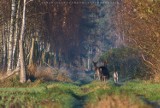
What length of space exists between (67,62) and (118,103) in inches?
1943

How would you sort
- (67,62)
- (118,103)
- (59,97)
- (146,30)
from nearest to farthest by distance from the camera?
(118,103) → (59,97) → (146,30) → (67,62)

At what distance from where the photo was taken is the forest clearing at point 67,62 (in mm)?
20084

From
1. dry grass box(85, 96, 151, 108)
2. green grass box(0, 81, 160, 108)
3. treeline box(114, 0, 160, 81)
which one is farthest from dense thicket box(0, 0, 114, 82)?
dry grass box(85, 96, 151, 108)

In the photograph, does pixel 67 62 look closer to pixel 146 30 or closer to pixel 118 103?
pixel 146 30

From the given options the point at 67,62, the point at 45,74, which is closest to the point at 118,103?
the point at 45,74

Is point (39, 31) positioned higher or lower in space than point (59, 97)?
higher

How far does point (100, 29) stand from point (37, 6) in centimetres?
8147

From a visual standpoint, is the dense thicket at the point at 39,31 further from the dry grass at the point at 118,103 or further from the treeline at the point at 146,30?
the dry grass at the point at 118,103

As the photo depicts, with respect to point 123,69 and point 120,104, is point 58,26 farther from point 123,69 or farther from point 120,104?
point 120,104

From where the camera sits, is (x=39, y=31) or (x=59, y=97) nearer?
(x=59, y=97)

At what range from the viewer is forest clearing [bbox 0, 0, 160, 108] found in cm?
2008

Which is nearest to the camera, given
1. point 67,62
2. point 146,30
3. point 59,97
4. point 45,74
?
point 59,97

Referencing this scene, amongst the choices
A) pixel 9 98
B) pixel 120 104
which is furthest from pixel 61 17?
pixel 120 104

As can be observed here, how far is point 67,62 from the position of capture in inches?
2625
